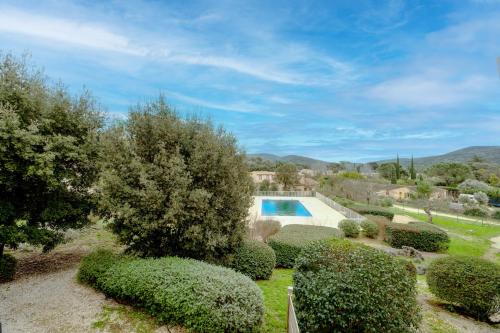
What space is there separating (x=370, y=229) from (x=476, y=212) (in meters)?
17.3

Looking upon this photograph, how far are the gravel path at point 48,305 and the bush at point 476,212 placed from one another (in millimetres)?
32979

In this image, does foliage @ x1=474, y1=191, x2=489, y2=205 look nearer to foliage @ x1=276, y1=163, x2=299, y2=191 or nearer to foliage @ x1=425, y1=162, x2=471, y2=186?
foliage @ x1=425, y1=162, x2=471, y2=186

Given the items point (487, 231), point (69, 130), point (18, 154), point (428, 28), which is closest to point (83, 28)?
point (69, 130)

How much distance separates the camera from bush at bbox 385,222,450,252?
51.3ft

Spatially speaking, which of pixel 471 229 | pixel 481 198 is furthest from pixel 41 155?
pixel 481 198

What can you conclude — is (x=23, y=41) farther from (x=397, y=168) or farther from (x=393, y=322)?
(x=397, y=168)

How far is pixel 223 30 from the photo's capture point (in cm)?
1234

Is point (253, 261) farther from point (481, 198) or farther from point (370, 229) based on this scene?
point (481, 198)

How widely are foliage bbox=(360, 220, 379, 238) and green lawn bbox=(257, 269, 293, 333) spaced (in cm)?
1026

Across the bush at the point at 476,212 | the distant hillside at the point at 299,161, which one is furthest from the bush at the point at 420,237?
the distant hillside at the point at 299,161

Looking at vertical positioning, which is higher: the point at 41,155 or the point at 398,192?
the point at 41,155

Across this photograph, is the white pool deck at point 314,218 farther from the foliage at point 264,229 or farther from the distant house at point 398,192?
the distant house at point 398,192

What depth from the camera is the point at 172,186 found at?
277 inches

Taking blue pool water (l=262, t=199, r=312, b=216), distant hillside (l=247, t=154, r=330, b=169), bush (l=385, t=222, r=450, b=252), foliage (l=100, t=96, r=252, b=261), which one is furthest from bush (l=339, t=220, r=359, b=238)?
distant hillside (l=247, t=154, r=330, b=169)
